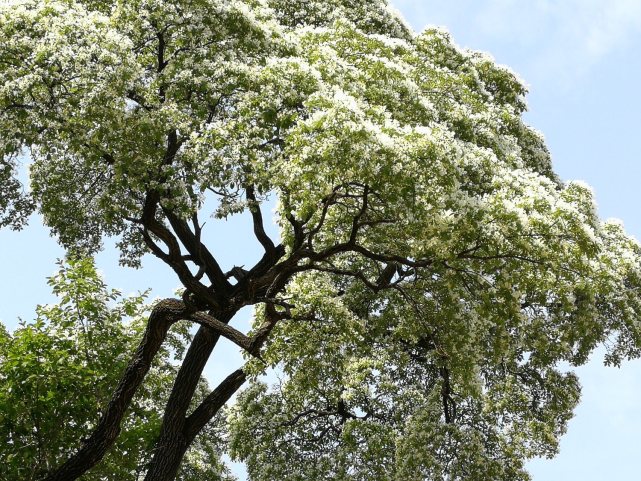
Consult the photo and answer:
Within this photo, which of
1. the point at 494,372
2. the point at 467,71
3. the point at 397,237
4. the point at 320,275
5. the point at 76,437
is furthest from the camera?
the point at 494,372

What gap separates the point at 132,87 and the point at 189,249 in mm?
4775

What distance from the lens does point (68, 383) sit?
16297 mm

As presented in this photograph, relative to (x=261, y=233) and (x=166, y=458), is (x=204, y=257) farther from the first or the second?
(x=166, y=458)

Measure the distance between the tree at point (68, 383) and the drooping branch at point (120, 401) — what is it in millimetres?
371

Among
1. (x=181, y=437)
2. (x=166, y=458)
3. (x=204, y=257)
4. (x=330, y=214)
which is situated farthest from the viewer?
(x=204, y=257)

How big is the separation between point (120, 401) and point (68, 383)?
3.57 ft

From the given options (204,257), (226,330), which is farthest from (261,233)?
(226,330)

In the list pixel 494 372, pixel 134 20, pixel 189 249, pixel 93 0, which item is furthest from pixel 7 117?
pixel 494 372

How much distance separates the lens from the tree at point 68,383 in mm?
16141

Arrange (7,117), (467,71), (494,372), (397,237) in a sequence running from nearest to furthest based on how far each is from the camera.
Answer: (7,117) < (397,237) < (467,71) < (494,372)

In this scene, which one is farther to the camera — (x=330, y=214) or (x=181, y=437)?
(x=181, y=437)

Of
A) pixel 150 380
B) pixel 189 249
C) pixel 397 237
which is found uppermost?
pixel 189 249

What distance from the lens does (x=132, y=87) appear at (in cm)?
1537

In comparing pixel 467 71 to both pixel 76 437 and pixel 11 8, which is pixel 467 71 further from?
pixel 76 437
